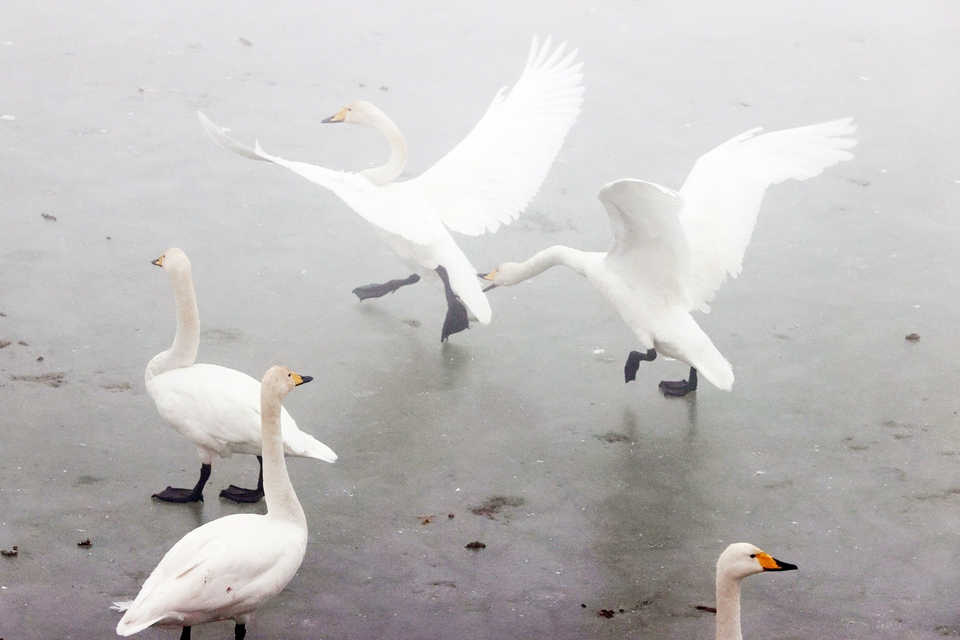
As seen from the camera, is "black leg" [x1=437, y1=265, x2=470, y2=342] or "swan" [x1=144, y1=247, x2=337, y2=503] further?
"black leg" [x1=437, y1=265, x2=470, y2=342]

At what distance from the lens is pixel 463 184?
7016mm

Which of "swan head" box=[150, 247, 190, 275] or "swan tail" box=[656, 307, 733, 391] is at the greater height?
"swan head" box=[150, 247, 190, 275]

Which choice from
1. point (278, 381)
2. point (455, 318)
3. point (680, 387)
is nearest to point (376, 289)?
point (455, 318)

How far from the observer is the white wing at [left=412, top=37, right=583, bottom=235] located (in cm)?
695

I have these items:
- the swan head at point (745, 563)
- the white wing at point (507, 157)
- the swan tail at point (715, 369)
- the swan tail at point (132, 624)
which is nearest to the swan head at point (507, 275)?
the white wing at point (507, 157)

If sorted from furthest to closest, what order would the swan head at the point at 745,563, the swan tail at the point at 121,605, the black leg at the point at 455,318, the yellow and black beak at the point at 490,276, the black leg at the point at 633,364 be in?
1. the yellow and black beak at the point at 490,276
2. the black leg at the point at 455,318
3. the black leg at the point at 633,364
4. the swan tail at the point at 121,605
5. the swan head at the point at 745,563

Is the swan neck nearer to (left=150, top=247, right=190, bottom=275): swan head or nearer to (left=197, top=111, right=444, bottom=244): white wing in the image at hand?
(left=197, top=111, right=444, bottom=244): white wing

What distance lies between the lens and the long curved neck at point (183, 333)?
487cm

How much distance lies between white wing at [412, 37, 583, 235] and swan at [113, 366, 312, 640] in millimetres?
3056

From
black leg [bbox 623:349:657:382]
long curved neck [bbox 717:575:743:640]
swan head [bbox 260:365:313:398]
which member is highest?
swan head [bbox 260:365:313:398]

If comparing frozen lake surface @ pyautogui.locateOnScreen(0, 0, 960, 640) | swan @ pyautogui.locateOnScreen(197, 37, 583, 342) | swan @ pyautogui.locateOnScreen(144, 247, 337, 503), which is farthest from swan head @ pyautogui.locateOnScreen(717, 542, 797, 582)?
swan @ pyautogui.locateOnScreen(197, 37, 583, 342)

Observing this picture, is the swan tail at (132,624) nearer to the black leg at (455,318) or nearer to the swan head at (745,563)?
the swan head at (745,563)

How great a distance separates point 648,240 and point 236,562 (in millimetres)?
2990

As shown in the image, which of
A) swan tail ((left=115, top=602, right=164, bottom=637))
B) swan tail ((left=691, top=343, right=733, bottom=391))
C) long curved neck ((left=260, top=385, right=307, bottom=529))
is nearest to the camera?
swan tail ((left=115, top=602, right=164, bottom=637))
